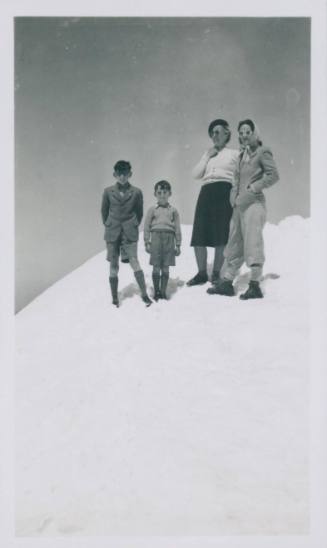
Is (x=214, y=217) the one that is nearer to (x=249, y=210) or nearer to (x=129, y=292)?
(x=249, y=210)

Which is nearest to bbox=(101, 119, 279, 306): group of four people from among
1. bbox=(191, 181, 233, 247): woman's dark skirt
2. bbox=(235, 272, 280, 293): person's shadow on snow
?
bbox=(191, 181, 233, 247): woman's dark skirt

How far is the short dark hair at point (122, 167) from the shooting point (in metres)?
3.37

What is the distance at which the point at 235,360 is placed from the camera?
3.01 m

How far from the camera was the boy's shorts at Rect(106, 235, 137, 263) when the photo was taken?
346cm

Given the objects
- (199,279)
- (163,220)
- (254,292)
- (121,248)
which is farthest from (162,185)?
(254,292)

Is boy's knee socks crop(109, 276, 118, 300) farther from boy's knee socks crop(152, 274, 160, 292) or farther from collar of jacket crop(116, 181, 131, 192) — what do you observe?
collar of jacket crop(116, 181, 131, 192)

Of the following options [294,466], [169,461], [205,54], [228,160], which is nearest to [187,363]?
[169,461]

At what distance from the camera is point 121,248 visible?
11.5ft

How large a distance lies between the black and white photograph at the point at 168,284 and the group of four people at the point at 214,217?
15mm

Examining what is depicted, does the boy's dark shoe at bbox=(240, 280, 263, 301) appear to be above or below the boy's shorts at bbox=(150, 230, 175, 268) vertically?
below

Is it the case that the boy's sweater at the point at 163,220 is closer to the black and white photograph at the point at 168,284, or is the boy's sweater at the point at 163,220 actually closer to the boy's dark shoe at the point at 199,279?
the black and white photograph at the point at 168,284

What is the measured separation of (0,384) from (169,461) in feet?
3.99

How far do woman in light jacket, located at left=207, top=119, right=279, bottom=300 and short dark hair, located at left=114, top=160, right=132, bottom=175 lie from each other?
0.80 m

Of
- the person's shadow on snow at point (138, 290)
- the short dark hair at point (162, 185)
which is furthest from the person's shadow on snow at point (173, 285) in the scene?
the short dark hair at point (162, 185)
